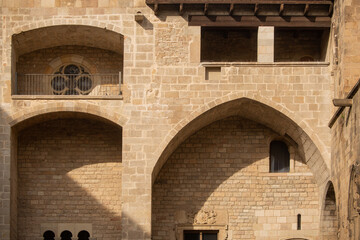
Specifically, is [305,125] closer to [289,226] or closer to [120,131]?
[289,226]

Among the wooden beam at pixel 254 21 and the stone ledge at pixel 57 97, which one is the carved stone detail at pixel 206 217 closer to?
the stone ledge at pixel 57 97

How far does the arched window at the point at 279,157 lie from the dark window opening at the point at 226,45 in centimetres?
228

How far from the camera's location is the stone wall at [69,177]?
2236cm


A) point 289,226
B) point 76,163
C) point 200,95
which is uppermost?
point 200,95

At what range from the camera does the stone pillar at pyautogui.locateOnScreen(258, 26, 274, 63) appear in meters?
21.6

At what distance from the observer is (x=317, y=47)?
2298 cm

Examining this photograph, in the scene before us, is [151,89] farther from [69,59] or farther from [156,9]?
[69,59]

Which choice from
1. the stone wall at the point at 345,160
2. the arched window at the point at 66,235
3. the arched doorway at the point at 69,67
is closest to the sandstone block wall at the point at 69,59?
the arched doorway at the point at 69,67

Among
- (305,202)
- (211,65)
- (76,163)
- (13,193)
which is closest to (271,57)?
(211,65)

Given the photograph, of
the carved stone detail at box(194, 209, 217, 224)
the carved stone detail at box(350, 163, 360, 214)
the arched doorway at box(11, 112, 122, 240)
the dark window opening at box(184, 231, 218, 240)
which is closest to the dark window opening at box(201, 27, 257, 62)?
the arched doorway at box(11, 112, 122, 240)

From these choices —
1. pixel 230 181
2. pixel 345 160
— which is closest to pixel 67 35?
pixel 230 181

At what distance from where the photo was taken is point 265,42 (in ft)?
71.1

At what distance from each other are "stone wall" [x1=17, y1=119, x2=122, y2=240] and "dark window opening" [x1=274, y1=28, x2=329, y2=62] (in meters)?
4.52

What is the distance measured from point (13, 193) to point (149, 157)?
338cm
